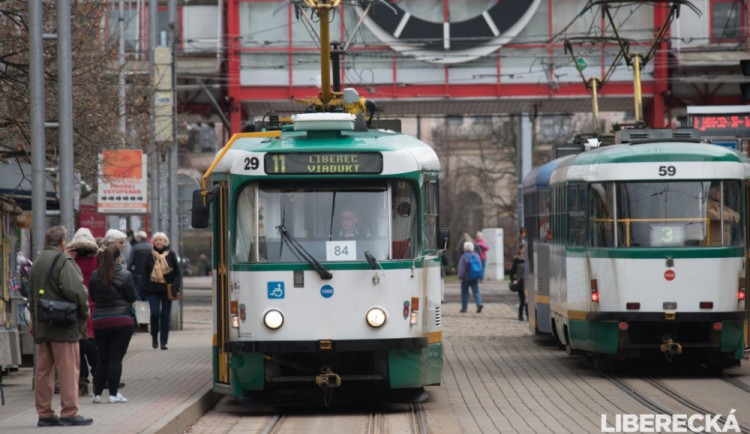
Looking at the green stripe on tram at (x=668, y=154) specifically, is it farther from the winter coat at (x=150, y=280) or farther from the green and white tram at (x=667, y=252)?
the winter coat at (x=150, y=280)

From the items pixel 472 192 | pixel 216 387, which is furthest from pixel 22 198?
pixel 472 192

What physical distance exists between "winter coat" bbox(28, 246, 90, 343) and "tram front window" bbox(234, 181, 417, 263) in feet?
7.82

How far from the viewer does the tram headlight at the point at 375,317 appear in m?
15.4

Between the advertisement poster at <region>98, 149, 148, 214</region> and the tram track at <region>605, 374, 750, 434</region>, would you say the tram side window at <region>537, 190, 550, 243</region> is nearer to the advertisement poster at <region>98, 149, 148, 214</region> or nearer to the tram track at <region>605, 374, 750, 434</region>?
the tram track at <region>605, 374, 750, 434</region>

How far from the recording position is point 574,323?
20.0m

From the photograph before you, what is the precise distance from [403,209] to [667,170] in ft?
15.3

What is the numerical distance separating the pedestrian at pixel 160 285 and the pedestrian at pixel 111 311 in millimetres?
9121

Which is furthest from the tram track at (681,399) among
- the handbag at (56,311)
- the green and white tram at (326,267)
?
the handbag at (56,311)

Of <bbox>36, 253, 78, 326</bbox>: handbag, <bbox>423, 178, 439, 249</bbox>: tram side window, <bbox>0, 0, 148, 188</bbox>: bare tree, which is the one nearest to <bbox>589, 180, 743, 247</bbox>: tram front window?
<bbox>423, 178, 439, 249</bbox>: tram side window

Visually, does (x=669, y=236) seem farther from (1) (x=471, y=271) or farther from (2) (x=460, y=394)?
(1) (x=471, y=271)

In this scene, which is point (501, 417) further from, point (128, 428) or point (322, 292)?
point (128, 428)

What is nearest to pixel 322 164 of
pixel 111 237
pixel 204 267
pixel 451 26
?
pixel 111 237

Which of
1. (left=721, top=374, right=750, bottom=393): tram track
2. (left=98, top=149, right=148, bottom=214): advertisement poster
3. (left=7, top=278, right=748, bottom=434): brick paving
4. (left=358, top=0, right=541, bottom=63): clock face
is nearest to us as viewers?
(left=7, top=278, right=748, bottom=434): brick paving

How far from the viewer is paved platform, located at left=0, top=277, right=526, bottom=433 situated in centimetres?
1365
